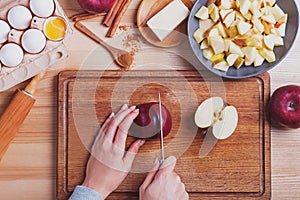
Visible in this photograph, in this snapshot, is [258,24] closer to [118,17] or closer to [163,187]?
[118,17]

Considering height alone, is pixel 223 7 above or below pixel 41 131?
above

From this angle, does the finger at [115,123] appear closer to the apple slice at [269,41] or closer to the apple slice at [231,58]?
the apple slice at [231,58]

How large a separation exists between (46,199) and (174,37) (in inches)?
21.2

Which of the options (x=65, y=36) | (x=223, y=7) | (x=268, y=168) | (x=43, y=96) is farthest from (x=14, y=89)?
(x=268, y=168)

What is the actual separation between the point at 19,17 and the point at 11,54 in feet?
0.31

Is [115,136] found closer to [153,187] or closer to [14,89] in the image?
[153,187]

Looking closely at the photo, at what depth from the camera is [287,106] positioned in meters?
1.40

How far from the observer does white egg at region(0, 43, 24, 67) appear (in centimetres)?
140

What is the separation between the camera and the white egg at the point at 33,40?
4.58 feet

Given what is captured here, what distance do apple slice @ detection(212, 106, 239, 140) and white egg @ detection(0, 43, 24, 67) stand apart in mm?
517

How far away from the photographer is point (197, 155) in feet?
4.80

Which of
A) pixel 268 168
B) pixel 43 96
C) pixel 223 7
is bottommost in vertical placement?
pixel 268 168

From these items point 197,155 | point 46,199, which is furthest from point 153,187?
point 46,199

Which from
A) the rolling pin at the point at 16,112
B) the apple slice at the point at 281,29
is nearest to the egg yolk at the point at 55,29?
the rolling pin at the point at 16,112
